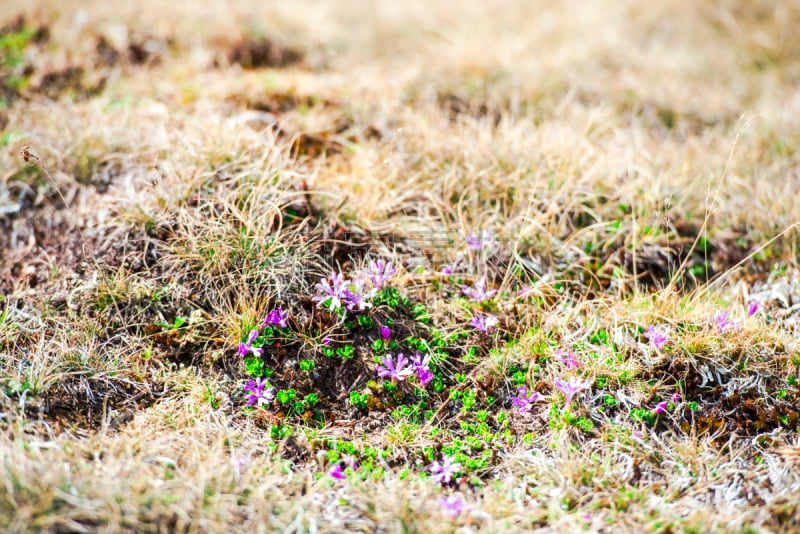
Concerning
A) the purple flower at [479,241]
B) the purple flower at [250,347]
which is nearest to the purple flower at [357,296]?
the purple flower at [250,347]

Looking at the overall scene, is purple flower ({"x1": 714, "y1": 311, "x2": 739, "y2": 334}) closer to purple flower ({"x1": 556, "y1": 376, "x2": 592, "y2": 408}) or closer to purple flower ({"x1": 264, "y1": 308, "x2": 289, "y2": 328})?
purple flower ({"x1": 556, "y1": 376, "x2": 592, "y2": 408})

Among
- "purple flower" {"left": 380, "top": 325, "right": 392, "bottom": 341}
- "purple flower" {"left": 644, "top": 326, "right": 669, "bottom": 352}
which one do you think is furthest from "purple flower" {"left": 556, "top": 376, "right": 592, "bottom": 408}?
"purple flower" {"left": 380, "top": 325, "right": 392, "bottom": 341}

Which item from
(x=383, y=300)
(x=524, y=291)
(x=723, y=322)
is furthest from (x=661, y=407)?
(x=383, y=300)

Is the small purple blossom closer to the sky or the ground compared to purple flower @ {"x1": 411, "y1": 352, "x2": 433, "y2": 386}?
closer to the sky

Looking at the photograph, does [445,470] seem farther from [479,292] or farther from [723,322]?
[723,322]

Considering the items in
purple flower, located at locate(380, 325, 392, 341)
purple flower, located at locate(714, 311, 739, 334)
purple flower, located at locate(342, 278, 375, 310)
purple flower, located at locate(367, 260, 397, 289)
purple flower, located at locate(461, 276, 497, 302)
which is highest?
purple flower, located at locate(367, 260, 397, 289)

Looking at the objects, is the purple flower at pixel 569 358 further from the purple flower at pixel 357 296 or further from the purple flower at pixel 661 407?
the purple flower at pixel 357 296

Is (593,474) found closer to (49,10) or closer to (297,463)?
(297,463)
